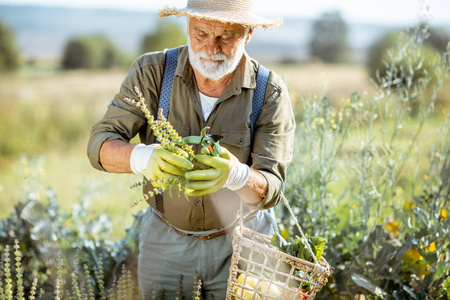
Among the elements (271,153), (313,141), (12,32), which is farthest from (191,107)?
(12,32)

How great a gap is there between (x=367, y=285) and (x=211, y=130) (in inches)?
40.8

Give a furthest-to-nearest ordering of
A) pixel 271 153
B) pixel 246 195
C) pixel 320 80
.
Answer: pixel 320 80 < pixel 271 153 < pixel 246 195

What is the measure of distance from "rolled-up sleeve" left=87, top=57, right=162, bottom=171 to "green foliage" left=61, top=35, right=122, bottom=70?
31.7 feet

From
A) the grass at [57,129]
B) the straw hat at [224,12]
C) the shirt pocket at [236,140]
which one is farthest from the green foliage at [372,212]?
the grass at [57,129]

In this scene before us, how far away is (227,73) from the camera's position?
2172mm

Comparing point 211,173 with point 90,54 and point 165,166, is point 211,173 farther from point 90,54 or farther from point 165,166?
point 90,54

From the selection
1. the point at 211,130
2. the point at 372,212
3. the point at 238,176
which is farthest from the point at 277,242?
the point at 372,212

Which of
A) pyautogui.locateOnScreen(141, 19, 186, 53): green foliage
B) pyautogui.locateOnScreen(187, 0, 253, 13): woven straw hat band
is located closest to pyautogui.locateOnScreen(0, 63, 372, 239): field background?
pyautogui.locateOnScreen(141, 19, 186, 53): green foliage

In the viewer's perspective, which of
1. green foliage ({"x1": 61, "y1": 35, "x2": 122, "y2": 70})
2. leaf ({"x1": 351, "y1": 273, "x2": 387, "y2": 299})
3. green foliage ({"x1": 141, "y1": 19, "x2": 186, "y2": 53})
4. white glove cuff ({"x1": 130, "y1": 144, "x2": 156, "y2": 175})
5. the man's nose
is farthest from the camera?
green foliage ({"x1": 61, "y1": 35, "x2": 122, "y2": 70})

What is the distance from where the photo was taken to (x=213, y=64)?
2.13 metres

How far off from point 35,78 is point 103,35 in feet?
6.23

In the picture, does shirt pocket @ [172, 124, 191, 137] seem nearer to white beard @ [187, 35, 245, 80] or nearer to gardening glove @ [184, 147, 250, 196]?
white beard @ [187, 35, 245, 80]

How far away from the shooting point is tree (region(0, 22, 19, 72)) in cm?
1009

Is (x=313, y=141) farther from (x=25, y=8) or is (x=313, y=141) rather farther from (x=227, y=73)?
(x=25, y=8)
